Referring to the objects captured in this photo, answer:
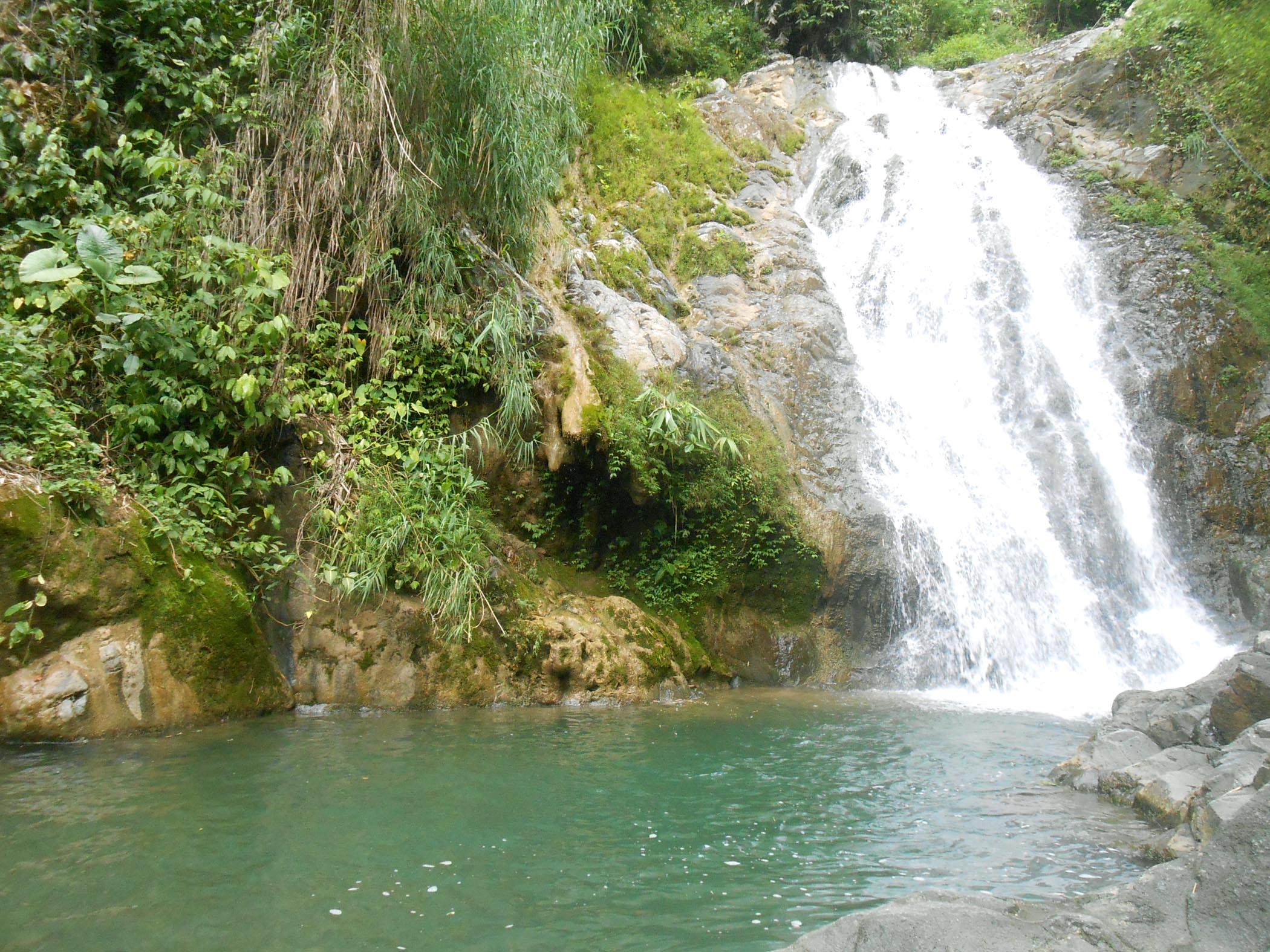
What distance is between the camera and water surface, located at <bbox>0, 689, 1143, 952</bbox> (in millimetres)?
3430

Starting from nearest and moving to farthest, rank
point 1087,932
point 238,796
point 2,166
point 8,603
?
point 1087,932 < point 238,796 < point 8,603 < point 2,166

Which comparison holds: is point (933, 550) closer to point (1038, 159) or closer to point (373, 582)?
point (373, 582)

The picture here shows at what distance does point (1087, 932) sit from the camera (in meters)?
2.92

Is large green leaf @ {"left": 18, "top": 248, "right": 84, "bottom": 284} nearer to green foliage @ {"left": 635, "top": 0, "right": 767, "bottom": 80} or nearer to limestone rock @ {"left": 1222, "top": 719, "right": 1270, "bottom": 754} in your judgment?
limestone rock @ {"left": 1222, "top": 719, "right": 1270, "bottom": 754}

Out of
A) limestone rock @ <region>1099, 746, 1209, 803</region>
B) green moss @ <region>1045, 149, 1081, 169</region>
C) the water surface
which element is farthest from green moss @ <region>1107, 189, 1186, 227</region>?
limestone rock @ <region>1099, 746, 1209, 803</region>

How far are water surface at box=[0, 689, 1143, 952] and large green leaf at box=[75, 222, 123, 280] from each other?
369 centimetres

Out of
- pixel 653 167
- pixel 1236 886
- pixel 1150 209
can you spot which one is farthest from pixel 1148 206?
pixel 1236 886

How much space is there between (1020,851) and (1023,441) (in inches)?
339

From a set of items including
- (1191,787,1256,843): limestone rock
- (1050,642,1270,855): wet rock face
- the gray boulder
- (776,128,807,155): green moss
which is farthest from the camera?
(776,128,807,155): green moss

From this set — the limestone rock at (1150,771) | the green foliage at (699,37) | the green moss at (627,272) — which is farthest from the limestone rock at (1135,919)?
the green foliage at (699,37)

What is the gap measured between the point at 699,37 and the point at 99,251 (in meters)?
15.1

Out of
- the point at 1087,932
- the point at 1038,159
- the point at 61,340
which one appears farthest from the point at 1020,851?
the point at 1038,159

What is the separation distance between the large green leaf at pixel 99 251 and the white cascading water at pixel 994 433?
8.61m

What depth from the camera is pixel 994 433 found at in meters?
12.0
